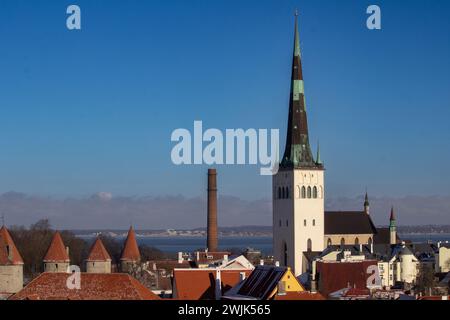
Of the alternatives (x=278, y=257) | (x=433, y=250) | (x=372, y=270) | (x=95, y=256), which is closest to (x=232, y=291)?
(x=372, y=270)

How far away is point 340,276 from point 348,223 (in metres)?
32.0

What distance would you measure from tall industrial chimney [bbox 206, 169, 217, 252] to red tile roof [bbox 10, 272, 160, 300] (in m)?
46.1

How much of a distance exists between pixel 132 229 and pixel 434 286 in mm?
21695

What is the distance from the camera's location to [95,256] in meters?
55.1

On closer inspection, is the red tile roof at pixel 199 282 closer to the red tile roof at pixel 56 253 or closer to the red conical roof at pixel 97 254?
the red tile roof at pixel 56 253

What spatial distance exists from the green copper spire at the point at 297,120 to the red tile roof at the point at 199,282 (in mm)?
32083

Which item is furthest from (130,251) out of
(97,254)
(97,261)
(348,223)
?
(348,223)

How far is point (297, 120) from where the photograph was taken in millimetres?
71562

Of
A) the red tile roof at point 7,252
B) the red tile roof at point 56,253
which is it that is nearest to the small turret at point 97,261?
the red tile roof at point 56,253

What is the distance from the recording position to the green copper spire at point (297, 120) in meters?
71.7

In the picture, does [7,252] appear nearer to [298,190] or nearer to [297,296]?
[297,296]

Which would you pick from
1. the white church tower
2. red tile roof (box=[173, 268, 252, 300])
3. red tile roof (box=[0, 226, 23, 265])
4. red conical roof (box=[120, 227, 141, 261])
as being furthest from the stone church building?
red tile roof (box=[173, 268, 252, 300])
